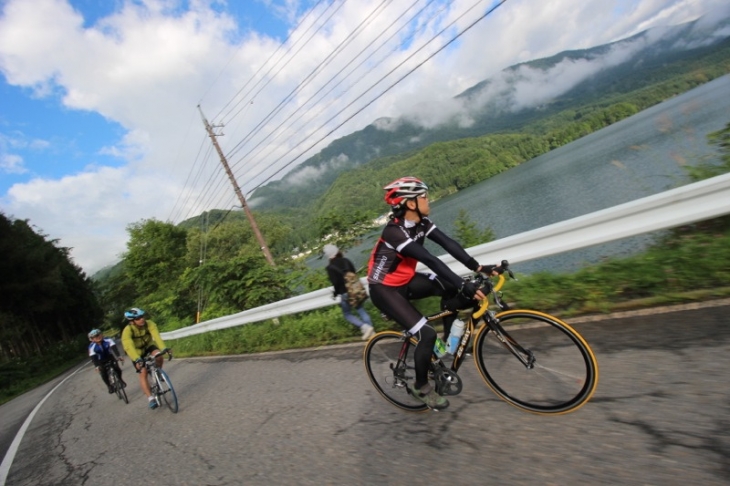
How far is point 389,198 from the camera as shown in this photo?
9.36 ft

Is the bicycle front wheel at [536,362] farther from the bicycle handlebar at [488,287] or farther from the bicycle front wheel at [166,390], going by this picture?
the bicycle front wheel at [166,390]

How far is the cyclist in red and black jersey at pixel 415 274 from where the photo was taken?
2779 mm

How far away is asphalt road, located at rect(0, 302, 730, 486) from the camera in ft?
6.65

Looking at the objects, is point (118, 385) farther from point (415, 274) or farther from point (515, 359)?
point (515, 359)

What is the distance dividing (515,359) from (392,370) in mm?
1081

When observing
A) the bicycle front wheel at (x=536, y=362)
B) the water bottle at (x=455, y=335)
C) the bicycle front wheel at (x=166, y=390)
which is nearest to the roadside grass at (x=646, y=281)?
the bicycle front wheel at (x=536, y=362)

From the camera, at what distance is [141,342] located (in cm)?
632

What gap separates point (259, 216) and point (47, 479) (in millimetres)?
57524

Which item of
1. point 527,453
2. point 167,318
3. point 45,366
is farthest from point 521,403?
point 45,366

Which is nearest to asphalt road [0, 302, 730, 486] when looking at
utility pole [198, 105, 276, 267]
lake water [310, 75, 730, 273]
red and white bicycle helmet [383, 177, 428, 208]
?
red and white bicycle helmet [383, 177, 428, 208]

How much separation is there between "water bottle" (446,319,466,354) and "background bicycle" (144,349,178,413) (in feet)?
14.5

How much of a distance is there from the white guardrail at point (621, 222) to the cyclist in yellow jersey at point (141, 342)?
16.3 feet

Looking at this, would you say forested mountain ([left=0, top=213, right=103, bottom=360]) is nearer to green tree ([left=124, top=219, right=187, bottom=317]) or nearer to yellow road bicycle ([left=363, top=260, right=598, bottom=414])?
green tree ([left=124, top=219, right=187, bottom=317])

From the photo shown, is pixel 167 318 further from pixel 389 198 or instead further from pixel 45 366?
pixel 389 198
